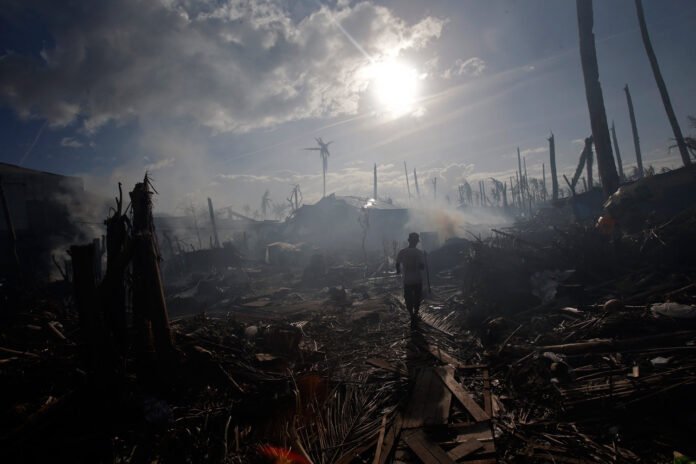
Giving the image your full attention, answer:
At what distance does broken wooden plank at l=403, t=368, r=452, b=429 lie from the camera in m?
3.54

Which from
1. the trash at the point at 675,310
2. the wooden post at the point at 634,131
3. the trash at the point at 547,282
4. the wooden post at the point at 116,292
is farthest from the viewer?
the wooden post at the point at 634,131

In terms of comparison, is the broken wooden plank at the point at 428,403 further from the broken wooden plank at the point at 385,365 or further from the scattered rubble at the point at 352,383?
the broken wooden plank at the point at 385,365

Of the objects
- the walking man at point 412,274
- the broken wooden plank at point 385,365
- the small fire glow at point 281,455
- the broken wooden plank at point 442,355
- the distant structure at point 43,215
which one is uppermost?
the distant structure at point 43,215

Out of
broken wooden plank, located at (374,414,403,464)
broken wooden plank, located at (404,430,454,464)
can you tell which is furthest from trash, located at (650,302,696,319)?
broken wooden plank, located at (374,414,403,464)

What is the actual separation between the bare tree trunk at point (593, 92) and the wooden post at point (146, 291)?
15259 mm

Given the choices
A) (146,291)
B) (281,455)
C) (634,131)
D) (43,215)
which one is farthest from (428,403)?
(634,131)

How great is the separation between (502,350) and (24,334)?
8.25 metres

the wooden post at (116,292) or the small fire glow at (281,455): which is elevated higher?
the wooden post at (116,292)

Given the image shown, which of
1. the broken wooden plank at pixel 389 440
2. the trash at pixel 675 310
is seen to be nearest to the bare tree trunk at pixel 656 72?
the trash at pixel 675 310

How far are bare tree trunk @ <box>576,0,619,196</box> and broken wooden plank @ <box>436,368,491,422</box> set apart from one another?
40.5 feet

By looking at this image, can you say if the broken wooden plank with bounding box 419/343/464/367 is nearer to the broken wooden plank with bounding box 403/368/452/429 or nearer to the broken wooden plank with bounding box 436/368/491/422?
the broken wooden plank with bounding box 436/368/491/422

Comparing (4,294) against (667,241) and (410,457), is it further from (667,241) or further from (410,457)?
(667,241)

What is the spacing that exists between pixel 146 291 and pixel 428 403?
3.88m

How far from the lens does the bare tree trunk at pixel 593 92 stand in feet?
41.5
